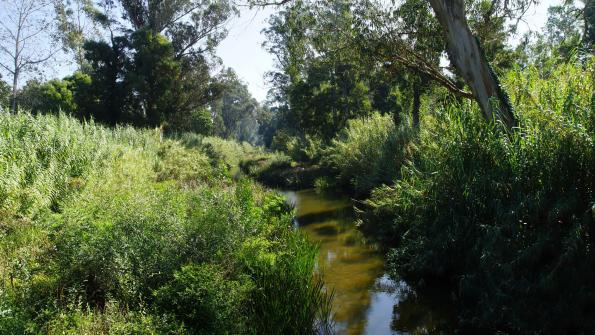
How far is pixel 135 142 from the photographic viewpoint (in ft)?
50.8

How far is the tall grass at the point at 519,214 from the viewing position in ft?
15.1

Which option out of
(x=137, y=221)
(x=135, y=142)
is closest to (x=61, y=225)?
(x=137, y=221)

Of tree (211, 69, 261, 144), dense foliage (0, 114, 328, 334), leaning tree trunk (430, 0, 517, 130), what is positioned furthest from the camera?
tree (211, 69, 261, 144)

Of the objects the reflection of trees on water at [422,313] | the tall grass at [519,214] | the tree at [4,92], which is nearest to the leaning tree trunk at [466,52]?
the tall grass at [519,214]

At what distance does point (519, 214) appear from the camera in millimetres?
5320

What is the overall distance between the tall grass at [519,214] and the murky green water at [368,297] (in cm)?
43

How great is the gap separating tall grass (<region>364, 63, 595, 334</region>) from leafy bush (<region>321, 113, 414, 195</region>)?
440cm

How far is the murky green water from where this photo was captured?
609 cm

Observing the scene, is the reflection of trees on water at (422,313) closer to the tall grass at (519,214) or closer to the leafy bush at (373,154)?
the tall grass at (519,214)

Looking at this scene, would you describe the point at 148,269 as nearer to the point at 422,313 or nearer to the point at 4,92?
the point at 422,313

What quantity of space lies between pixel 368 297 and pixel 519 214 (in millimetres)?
2764

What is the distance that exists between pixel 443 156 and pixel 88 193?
6.55 metres

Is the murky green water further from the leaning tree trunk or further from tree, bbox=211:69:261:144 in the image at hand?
tree, bbox=211:69:261:144

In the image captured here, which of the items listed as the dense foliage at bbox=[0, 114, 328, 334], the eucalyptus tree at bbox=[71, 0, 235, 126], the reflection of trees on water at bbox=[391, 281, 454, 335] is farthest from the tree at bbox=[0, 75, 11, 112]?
the reflection of trees on water at bbox=[391, 281, 454, 335]
